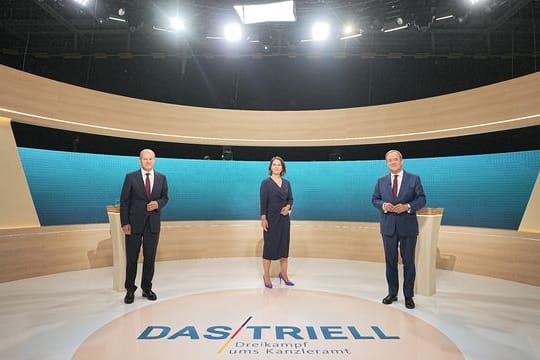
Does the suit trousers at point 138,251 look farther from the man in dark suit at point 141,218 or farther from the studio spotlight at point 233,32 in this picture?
the studio spotlight at point 233,32

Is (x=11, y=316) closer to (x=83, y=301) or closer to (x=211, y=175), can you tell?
(x=83, y=301)

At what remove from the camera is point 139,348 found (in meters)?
2.20

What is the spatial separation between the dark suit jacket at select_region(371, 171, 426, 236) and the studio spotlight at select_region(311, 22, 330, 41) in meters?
3.54

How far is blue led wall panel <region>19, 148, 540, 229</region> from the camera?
471 centimetres

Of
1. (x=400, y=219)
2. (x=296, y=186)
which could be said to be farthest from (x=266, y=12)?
(x=400, y=219)

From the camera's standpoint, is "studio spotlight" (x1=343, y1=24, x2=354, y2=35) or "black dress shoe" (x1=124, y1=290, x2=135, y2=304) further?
"studio spotlight" (x1=343, y1=24, x2=354, y2=35)

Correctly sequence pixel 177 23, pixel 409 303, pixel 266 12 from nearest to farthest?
pixel 409 303 < pixel 266 12 < pixel 177 23

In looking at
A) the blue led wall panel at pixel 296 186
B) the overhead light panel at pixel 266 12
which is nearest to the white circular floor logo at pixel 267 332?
the blue led wall panel at pixel 296 186

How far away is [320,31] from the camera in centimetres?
582

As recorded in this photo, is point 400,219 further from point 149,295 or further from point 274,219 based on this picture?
Result: point 149,295

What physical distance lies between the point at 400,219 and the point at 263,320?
1.62 m

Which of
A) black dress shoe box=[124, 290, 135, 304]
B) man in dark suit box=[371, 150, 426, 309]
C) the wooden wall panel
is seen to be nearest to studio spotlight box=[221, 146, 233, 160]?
the wooden wall panel

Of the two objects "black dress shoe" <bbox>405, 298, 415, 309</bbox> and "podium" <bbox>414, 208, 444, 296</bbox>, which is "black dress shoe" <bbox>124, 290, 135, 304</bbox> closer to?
"black dress shoe" <bbox>405, 298, 415, 309</bbox>

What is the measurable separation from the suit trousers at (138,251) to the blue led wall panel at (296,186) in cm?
231
